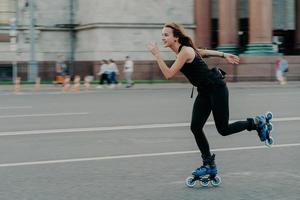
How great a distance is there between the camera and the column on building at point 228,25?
39.7m

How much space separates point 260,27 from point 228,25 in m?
2.53

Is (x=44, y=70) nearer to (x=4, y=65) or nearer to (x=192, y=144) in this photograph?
(x=4, y=65)

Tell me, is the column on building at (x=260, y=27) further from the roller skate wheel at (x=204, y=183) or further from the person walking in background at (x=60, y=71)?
the roller skate wheel at (x=204, y=183)

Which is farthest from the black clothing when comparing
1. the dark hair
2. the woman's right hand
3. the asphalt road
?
the asphalt road

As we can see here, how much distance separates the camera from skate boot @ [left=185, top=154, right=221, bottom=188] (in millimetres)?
7438

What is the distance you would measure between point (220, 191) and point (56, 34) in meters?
35.0

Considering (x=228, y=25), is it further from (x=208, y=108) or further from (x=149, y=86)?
(x=208, y=108)

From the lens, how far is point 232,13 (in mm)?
40000

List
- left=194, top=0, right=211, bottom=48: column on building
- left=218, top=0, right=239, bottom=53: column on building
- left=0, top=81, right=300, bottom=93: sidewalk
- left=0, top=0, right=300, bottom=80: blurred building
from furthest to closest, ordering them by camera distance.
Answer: left=194, top=0, right=211, bottom=48: column on building < left=218, top=0, right=239, bottom=53: column on building < left=0, top=0, right=300, bottom=80: blurred building < left=0, top=81, right=300, bottom=93: sidewalk

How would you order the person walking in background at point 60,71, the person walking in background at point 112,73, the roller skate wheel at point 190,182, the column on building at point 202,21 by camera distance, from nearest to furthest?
the roller skate wheel at point 190,182 → the person walking in background at point 112,73 → the person walking in background at point 60,71 → the column on building at point 202,21

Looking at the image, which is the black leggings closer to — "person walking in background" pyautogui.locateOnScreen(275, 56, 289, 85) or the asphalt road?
the asphalt road

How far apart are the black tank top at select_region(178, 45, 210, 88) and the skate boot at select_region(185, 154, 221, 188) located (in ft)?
2.68

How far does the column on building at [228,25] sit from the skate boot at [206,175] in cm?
3269

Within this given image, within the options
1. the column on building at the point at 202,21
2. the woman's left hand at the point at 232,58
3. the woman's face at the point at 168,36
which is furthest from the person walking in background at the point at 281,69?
the woman's face at the point at 168,36
